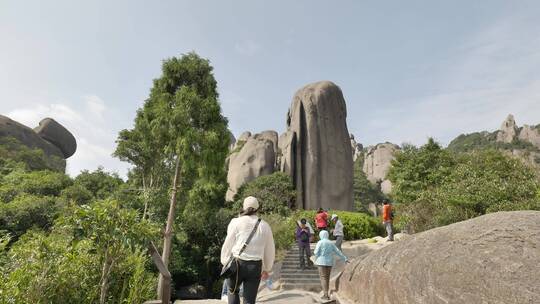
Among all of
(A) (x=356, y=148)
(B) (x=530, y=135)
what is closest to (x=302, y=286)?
(A) (x=356, y=148)

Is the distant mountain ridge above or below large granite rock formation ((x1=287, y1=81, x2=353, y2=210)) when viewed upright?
above

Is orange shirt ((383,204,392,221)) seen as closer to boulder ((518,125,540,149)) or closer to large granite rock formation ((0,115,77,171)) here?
large granite rock formation ((0,115,77,171))

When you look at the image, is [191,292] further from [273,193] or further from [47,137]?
[47,137]

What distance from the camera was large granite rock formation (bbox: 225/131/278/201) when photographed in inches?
1297

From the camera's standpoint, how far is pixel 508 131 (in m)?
81.3

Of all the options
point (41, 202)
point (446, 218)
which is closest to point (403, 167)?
point (446, 218)

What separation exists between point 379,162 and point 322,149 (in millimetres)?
35721

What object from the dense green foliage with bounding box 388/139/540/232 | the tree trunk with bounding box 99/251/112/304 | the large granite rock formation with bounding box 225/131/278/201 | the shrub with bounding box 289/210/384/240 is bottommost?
the tree trunk with bounding box 99/251/112/304

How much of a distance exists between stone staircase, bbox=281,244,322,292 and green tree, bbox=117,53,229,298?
5142mm

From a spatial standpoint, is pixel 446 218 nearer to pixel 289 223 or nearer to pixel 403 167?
pixel 289 223

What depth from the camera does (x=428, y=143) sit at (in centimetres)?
2912

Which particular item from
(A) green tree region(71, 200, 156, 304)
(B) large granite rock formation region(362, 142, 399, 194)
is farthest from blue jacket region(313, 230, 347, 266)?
(B) large granite rock formation region(362, 142, 399, 194)

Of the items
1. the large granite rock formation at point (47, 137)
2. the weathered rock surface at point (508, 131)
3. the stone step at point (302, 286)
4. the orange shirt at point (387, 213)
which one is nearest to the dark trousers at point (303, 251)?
the stone step at point (302, 286)

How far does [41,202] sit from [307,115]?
836 inches
